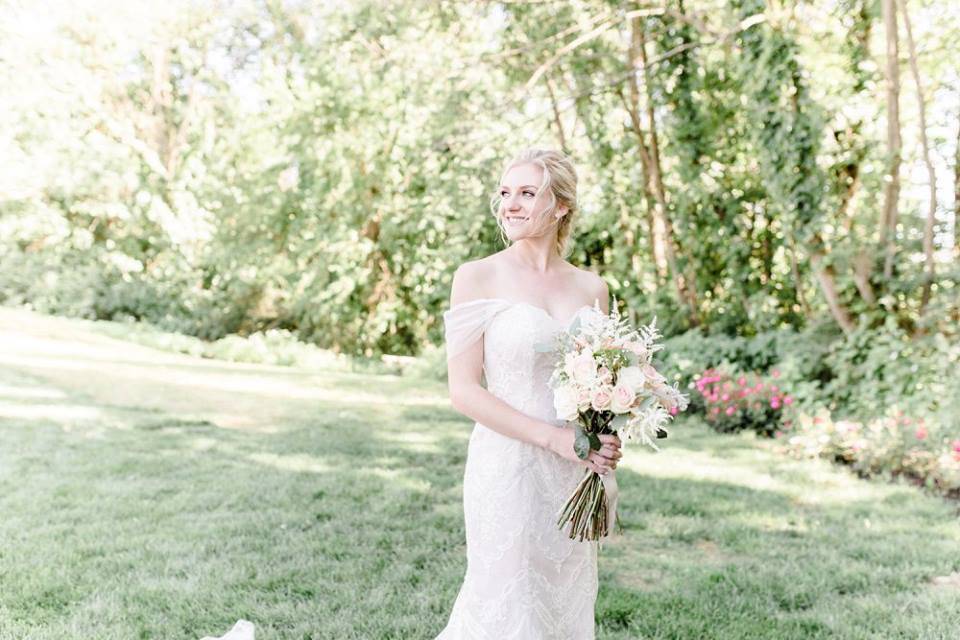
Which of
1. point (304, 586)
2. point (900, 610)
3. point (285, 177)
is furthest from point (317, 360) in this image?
point (900, 610)

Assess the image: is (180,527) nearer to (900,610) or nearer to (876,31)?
(900,610)

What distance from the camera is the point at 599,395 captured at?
243 centimetres

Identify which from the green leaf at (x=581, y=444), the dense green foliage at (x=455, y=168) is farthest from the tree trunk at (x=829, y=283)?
the green leaf at (x=581, y=444)

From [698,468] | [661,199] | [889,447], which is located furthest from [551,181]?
[661,199]

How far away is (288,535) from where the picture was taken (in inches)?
199

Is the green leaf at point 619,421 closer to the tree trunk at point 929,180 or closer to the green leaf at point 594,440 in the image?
the green leaf at point 594,440

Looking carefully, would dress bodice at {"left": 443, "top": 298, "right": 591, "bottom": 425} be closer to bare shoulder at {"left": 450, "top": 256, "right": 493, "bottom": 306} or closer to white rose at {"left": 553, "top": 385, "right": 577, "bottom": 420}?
bare shoulder at {"left": 450, "top": 256, "right": 493, "bottom": 306}

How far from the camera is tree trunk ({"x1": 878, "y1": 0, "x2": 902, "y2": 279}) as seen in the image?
776 centimetres

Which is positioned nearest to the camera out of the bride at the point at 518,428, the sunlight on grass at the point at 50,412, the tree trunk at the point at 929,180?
the bride at the point at 518,428

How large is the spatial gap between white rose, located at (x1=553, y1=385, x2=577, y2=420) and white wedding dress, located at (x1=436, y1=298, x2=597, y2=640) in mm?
261

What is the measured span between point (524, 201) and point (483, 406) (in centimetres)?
71

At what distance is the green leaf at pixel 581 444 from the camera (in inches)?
97.7

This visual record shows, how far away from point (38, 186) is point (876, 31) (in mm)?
17706

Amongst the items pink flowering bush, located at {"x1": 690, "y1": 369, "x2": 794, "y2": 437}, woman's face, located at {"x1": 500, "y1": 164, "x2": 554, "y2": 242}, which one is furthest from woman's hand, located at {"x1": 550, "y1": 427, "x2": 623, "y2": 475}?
pink flowering bush, located at {"x1": 690, "y1": 369, "x2": 794, "y2": 437}
